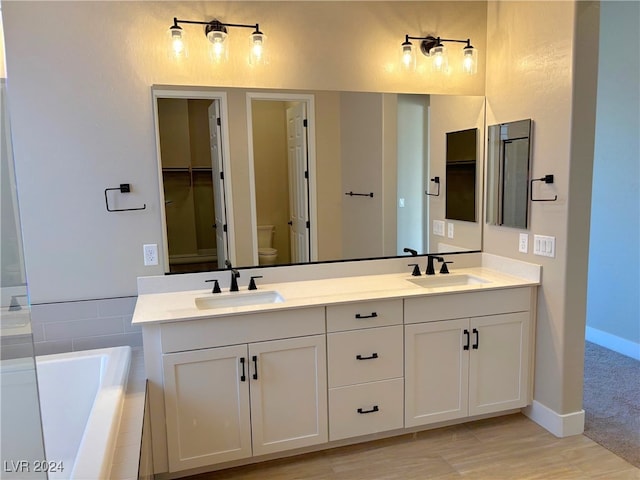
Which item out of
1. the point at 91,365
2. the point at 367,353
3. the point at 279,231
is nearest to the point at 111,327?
the point at 91,365

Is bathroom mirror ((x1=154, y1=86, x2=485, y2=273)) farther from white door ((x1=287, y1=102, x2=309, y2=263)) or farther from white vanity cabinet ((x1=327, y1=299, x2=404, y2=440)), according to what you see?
white vanity cabinet ((x1=327, y1=299, x2=404, y2=440))

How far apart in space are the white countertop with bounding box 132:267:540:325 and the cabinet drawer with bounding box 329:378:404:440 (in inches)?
18.9

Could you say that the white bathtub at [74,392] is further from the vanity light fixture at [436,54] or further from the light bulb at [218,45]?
the vanity light fixture at [436,54]

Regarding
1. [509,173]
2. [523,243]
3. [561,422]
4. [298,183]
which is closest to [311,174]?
[298,183]

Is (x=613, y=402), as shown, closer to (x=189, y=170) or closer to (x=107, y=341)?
(x=189, y=170)

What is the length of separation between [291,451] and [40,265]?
5.44ft

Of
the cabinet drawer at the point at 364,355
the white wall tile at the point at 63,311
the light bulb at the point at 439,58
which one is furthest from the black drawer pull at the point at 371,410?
the light bulb at the point at 439,58

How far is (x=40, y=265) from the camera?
249cm

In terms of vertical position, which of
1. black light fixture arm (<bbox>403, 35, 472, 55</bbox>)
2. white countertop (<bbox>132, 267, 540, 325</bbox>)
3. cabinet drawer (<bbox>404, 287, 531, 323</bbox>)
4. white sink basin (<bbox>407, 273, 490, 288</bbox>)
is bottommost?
cabinet drawer (<bbox>404, 287, 531, 323</bbox>)

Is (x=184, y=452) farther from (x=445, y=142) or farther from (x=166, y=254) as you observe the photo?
(x=445, y=142)

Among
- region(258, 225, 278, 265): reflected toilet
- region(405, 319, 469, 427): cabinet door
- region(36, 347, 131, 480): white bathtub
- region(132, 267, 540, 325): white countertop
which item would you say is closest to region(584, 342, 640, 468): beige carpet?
region(405, 319, 469, 427): cabinet door

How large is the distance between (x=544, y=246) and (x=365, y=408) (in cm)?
136

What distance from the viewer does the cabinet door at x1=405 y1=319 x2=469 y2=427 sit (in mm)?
2570

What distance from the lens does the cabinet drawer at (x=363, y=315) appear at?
7.89 ft
